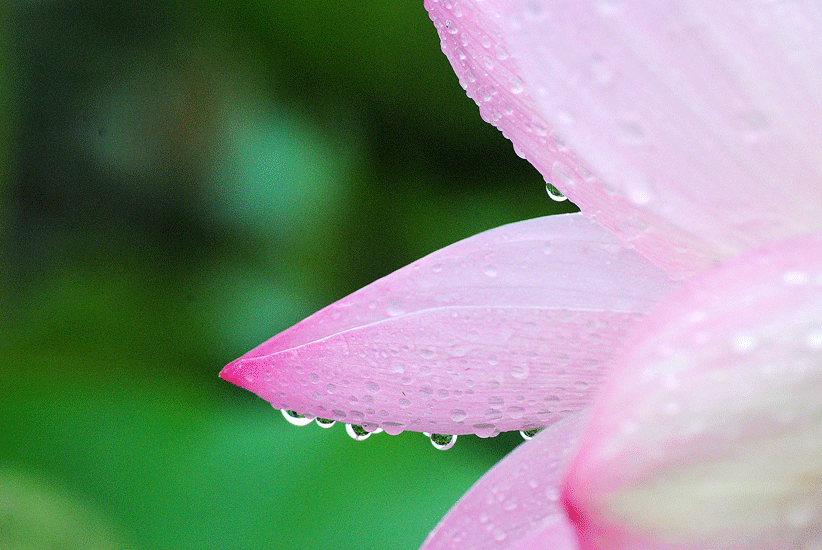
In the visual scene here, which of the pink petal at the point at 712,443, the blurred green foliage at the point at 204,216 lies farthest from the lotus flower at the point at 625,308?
the blurred green foliage at the point at 204,216

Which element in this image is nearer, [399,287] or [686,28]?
[686,28]

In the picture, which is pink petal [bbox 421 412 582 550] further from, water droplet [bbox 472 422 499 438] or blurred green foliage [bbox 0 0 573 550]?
blurred green foliage [bbox 0 0 573 550]

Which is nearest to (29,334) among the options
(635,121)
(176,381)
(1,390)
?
(1,390)

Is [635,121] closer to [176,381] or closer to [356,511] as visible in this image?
[356,511]

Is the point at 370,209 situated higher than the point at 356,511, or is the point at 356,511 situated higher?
the point at 370,209

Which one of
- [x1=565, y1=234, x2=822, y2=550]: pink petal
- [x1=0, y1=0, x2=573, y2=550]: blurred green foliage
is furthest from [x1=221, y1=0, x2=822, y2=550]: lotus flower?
[x1=0, y1=0, x2=573, y2=550]: blurred green foliage

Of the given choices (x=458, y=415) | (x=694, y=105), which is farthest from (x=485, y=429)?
(x=694, y=105)

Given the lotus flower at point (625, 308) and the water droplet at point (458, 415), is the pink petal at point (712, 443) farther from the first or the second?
the water droplet at point (458, 415)

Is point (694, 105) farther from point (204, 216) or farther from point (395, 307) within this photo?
point (204, 216)
